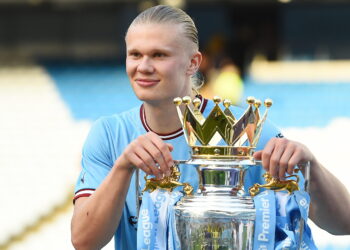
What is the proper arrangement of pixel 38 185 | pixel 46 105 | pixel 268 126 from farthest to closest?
pixel 46 105 → pixel 38 185 → pixel 268 126

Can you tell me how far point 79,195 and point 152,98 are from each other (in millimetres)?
278

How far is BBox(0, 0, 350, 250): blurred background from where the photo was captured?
12.8m

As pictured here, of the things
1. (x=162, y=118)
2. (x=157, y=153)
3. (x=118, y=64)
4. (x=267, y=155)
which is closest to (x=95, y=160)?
(x=162, y=118)

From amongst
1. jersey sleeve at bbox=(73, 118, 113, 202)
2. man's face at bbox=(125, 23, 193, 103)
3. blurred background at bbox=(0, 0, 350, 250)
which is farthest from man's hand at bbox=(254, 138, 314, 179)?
blurred background at bbox=(0, 0, 350, 250)

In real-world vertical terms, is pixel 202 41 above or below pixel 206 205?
below

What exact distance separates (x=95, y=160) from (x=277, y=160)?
53 cm

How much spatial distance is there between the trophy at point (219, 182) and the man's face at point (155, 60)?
0.49ft

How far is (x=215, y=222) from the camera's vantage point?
1696 millimetres

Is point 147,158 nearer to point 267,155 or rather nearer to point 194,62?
point 267,155

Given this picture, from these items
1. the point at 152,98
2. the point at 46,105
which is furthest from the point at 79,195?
the point at 46,105

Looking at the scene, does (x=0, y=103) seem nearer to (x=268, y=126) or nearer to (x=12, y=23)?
(x=12, y=23)

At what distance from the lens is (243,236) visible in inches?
66.8

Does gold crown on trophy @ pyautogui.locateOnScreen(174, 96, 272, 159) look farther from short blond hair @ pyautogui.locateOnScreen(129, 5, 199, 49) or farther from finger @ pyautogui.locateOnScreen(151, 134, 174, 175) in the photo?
short blond hair @ pyautogui.locateOnScreen(129, 5, 199, 49)

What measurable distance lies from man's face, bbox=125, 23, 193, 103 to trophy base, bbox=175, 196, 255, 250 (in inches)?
10.3
